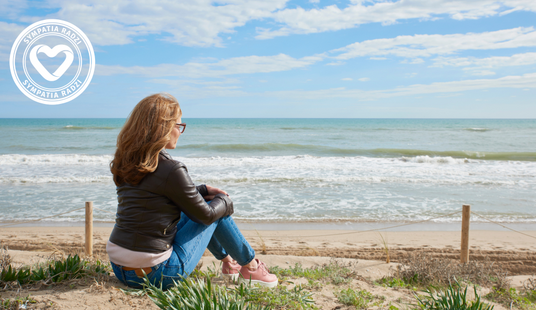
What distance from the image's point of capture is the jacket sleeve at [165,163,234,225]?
2.07 meters

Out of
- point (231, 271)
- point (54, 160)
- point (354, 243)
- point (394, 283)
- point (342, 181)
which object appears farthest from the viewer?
point (54, 160)

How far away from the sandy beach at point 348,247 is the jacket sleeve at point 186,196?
57.8 inches

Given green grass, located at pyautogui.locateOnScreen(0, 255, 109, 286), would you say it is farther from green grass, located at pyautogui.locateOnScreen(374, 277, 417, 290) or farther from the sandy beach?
green grass, located at pyautogui.locateOnScreen(374, 277, 417, 290)

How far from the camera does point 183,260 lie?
237cm

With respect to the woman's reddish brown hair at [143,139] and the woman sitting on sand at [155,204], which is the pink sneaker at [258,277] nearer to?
the woman sitting on sand at [155,204]

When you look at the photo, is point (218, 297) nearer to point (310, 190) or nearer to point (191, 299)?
point (191, 299)

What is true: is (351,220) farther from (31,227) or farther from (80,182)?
(80,182)

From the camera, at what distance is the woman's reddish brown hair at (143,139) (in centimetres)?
204

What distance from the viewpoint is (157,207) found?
2.13 m

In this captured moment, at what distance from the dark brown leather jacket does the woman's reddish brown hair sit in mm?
66

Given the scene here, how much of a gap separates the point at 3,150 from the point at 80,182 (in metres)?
15.6

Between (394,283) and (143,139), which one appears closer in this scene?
(143,139)

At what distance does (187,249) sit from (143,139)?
85 cm

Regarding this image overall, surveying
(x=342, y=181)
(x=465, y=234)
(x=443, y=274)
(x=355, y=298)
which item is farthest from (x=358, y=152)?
(x=355, y=298)
